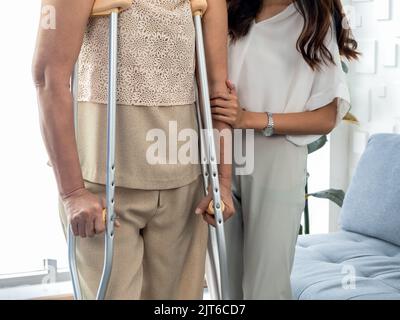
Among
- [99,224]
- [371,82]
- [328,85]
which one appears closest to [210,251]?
[99,224]

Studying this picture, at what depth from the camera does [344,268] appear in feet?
8.30

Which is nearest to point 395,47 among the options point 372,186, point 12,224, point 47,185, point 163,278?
point 372,186

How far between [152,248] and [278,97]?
1.84 ft

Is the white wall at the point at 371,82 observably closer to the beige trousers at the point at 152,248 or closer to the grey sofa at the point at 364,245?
the grey sofa at the point at 364,245

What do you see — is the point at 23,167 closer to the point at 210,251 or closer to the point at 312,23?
the point at 210,251

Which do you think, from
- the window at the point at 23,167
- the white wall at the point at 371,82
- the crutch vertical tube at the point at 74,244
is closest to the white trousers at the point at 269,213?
the crutch vertical tube at the point at 74,244

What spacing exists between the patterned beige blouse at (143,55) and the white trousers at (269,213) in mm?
416

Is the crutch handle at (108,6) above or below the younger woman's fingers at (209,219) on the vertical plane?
above

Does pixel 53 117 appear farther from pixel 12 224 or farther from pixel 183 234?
pixel 12 224

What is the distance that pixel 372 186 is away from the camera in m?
2.85

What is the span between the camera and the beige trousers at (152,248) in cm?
139

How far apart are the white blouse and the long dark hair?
0.02 meters

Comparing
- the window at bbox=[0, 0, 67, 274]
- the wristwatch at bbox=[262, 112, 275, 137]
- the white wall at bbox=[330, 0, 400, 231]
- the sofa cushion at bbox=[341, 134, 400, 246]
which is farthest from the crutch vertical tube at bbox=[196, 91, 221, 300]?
the white wall at bbox=[330, 0, 400, 231]

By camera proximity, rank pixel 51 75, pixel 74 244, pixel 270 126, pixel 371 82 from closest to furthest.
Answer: pixel 51 75, pixel 74 244, pixel 270 126, pixel 371 82
